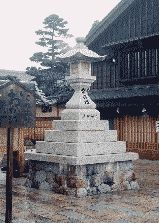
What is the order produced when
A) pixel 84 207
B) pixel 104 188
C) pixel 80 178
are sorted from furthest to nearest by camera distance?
1. pixel 104 188
2. pixel 80 178
3. pixel 84 207

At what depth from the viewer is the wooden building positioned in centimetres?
1478

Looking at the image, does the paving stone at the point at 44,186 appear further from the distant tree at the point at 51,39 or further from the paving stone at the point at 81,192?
the distant tree at the point at 51,39

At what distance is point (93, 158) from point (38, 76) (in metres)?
12.6

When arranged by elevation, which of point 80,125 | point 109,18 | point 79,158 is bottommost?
point 79,158

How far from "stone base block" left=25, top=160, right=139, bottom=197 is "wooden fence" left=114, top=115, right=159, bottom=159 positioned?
7.66 metres

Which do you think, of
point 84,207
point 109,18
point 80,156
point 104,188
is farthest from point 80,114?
point 109,18

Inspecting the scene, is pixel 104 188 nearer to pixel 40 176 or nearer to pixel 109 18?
pixel 40 176

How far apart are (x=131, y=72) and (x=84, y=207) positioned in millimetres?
10857

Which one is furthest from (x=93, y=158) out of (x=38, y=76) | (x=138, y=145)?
(x=38, y=76)

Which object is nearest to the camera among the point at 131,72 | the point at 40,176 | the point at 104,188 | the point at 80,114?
the point at 104,188

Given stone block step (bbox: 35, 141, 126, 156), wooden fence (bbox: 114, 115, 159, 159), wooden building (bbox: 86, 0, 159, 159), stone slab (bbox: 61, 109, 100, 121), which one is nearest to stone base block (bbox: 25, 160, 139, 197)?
stone block step (bbox: 35, 141, 126, 156)

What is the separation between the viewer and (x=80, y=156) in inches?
265

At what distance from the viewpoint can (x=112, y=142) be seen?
24.5ft

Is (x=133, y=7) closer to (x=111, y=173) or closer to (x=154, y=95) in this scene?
(x=154, y=95)
